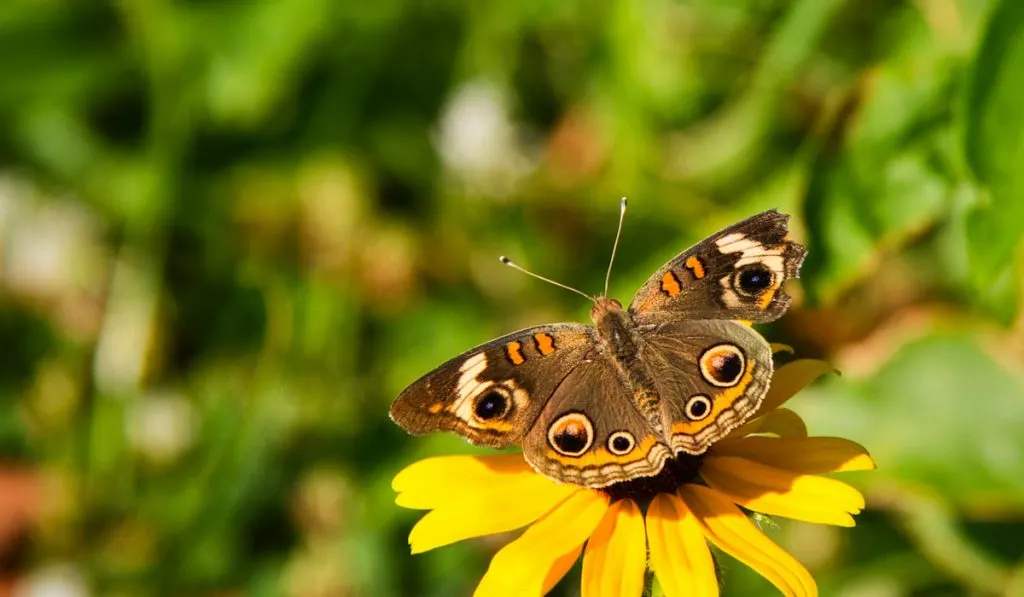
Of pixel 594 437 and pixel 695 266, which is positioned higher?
pixel 695 266

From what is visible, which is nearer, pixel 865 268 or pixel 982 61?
pixel 982 61

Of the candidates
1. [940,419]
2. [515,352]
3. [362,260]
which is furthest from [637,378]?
[362,260]

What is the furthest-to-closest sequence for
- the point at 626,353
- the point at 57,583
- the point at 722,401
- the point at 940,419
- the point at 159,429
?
the point at 159,429 < the point at 57,583 < the point at 940,419 < the point at 626,353 < the point at 722,401

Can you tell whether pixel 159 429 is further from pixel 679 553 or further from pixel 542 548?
pixel 679 553

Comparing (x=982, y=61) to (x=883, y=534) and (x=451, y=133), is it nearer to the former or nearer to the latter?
(x=883, y=534)

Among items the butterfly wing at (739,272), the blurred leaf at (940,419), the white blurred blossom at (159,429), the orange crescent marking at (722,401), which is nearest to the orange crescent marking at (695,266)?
the butterfly wing at (739,272)

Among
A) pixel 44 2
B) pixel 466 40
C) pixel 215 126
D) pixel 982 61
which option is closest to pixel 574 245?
pixel 466 40

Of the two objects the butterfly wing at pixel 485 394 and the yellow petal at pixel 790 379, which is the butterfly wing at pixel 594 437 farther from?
the yellow petal at pixel 790 379
